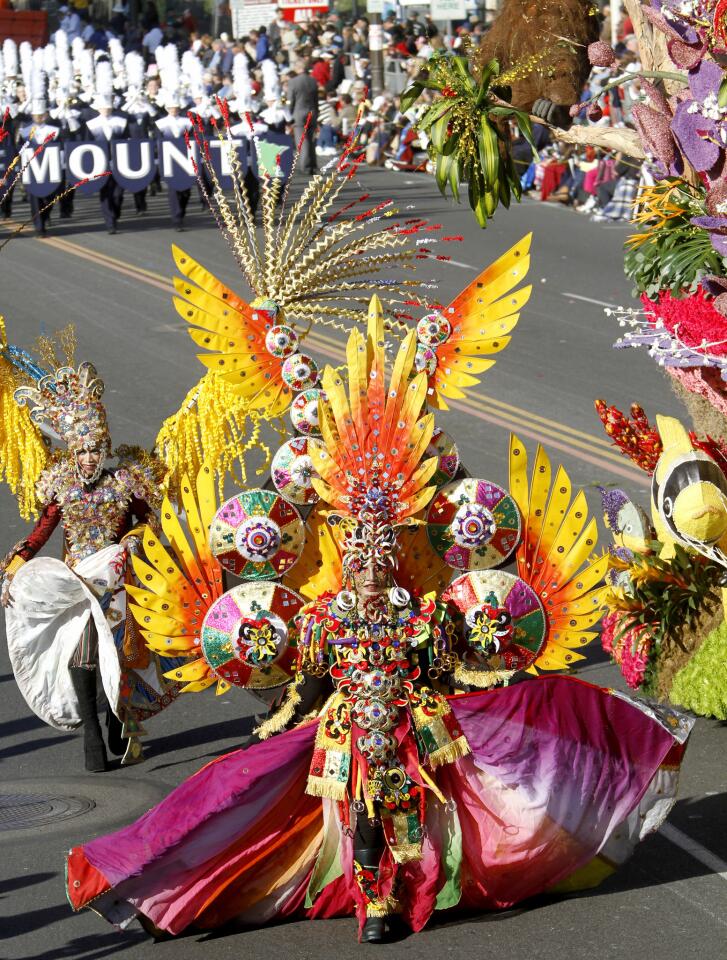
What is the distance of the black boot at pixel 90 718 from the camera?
27.2 feet

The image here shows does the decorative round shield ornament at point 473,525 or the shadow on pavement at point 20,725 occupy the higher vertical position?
the decorative round shield ornament at point 473,525

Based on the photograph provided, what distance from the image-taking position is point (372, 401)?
624 cm

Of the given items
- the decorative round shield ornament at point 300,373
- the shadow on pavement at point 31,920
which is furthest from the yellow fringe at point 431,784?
the decorative round shield ornament at point 300,373

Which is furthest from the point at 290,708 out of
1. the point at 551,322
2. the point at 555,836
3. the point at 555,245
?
the point at 555,245

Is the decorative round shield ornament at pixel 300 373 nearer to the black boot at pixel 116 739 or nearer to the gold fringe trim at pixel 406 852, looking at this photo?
the gold fringe trim at pixel 406 852

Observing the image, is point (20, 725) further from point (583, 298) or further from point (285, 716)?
point (583, 298)

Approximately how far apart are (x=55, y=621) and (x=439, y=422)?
23.7 ft

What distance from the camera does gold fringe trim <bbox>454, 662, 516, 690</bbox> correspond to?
6.34 metres

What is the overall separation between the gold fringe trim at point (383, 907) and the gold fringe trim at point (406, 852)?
0.16m

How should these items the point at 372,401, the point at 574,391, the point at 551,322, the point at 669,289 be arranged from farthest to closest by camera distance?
the point at 551,322, the point at 574,391, the point at 669,289, the point at 372,401

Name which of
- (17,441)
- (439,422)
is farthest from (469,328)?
(439,422)

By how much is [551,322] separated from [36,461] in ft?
37.1

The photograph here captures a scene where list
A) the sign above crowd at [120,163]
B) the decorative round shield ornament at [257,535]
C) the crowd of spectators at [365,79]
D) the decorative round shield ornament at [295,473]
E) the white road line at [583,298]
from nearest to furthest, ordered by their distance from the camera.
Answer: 1. the decorative round shield ornament at [257,535]
2. the decorative round shield ornament at [295,473]
3. the white road line at [583,298]
4. the crowd of spectators at [365,79]
5. the sign above crowd at [120,163]

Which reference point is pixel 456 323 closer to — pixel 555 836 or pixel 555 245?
pixel 555 836
